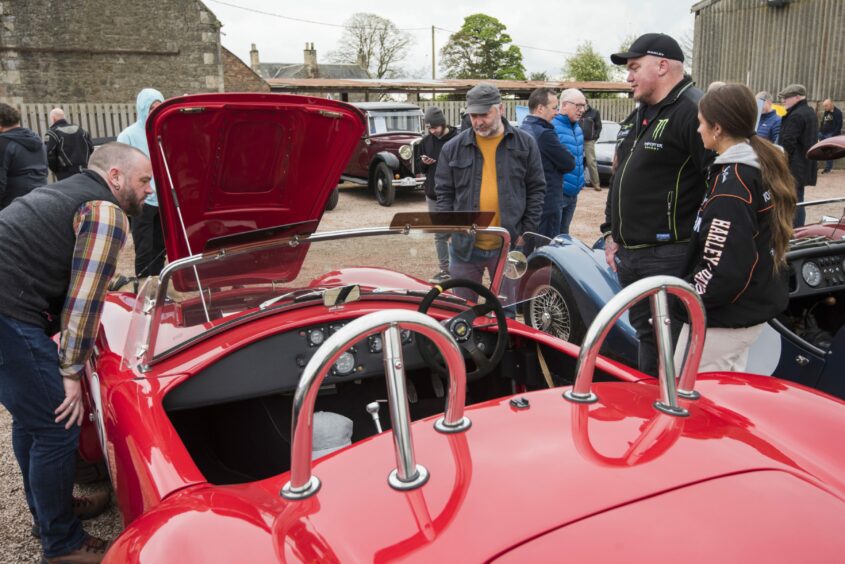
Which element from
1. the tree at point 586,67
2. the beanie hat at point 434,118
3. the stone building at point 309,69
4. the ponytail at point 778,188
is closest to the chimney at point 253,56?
the stone building at point 309,69

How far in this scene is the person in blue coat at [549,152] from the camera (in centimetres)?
582

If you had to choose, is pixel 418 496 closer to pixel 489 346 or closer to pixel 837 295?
pixel 489 346

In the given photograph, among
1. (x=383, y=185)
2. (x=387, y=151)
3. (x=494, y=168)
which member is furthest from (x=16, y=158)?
(x=387, y=151)

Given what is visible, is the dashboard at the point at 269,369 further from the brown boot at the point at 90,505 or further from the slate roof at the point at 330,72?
the slate roof at the point at 330,72

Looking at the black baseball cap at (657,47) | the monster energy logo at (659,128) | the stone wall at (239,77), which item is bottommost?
the monster energy logo at (659,128)

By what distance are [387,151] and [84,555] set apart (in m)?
10.9

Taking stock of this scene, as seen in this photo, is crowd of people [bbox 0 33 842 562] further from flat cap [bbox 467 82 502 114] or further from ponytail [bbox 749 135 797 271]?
flat cap [bbox 467 82 502 114]

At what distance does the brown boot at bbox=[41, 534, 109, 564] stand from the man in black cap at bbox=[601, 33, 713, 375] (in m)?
2.53

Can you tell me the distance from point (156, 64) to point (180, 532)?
23377mm

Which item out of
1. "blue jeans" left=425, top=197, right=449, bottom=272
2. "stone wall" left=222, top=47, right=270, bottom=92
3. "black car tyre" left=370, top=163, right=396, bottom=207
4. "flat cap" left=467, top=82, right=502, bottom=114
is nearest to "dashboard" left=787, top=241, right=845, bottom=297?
"blue jeans" left=425, top=197, right=449, bottom=272

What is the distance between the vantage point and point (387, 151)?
12766 millimetres

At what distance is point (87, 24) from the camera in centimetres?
2081

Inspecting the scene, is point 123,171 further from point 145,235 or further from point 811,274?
point 145,235

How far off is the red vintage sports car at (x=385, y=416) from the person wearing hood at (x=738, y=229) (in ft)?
1.83
